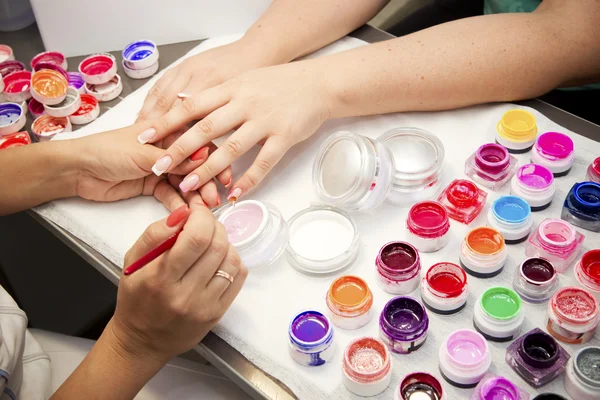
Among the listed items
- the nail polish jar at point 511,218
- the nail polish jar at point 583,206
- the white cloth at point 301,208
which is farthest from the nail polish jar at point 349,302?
the nail polish jar at point 583,206

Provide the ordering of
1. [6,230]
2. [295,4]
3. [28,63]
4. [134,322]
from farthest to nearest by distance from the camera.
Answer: [6,230] → [28,63] → [295,4] → [134,322]

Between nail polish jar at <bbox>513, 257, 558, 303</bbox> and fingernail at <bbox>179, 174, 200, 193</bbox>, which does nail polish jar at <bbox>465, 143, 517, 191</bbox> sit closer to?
nail polish jar at <bbox>513, 257, 558, 303</bbox>

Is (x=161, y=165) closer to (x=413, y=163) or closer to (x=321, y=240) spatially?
(x=321, y=240)

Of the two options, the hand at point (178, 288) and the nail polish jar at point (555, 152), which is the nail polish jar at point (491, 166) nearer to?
the nail polish jar at point (555, 152)

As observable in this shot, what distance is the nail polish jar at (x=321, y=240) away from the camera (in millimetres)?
943

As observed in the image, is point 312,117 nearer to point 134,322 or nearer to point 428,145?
point 428,145

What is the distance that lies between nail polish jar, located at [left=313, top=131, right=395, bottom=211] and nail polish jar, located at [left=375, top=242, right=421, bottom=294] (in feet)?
0.32

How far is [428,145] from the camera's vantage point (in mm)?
1068

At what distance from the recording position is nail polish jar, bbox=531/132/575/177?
1.01m

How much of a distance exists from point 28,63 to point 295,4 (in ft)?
2.24

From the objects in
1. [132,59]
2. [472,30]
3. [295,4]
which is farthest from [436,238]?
[132,59]

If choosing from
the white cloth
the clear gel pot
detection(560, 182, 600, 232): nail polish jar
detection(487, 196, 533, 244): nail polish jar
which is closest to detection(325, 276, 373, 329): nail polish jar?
the white cloth

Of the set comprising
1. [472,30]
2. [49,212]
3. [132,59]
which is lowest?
[49,212]

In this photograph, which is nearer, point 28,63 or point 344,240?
point 344,240
